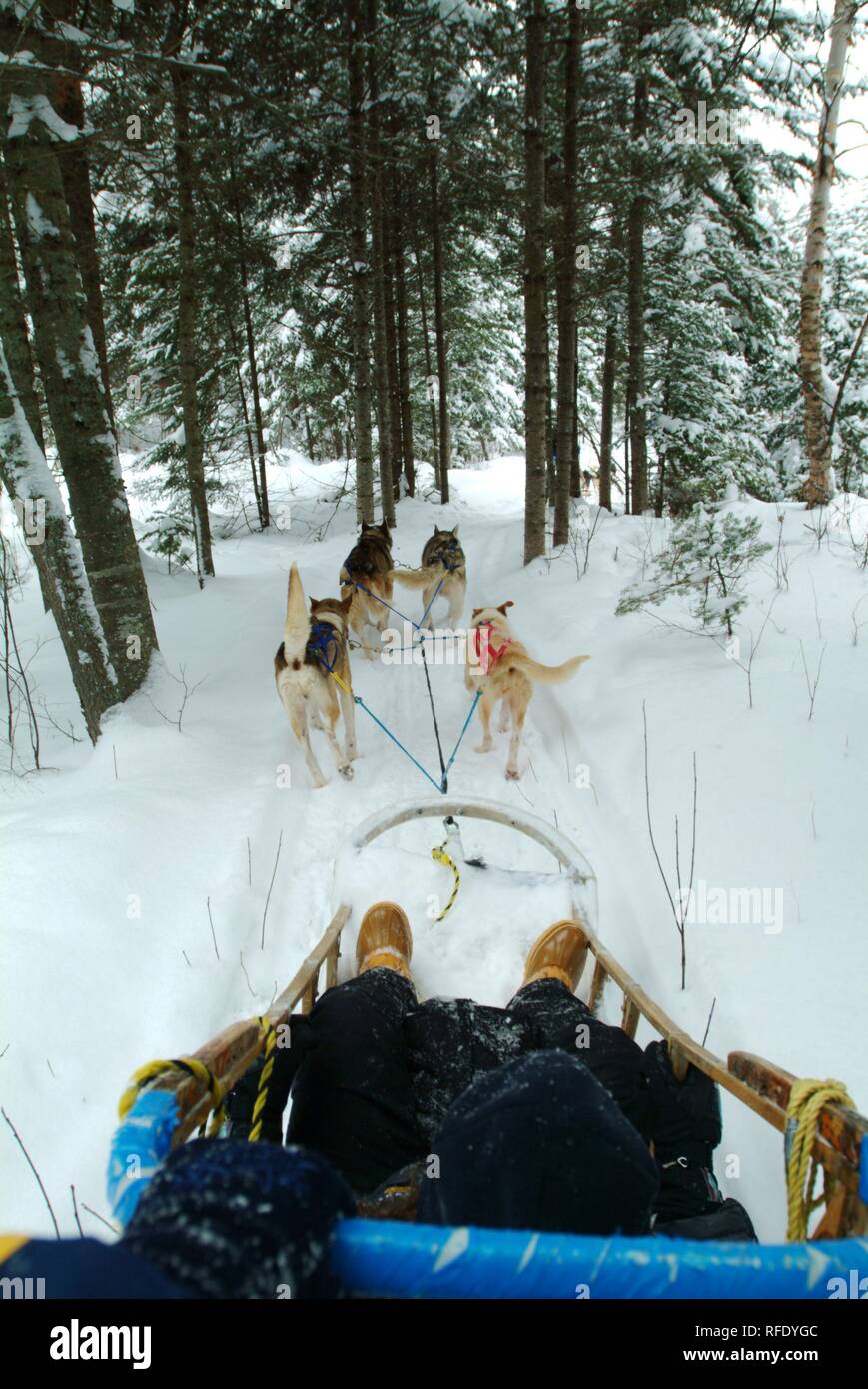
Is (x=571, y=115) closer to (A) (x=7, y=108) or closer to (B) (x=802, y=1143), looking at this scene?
(A) (x=7, y=108)

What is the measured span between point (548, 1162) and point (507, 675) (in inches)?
162

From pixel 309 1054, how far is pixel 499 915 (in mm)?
1597

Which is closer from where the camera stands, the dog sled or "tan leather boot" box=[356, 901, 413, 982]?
the dog sled

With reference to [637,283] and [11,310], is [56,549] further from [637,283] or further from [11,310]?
[637,283]

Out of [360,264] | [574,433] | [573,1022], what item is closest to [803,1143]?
[573,1022]

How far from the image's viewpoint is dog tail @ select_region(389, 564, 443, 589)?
8062 mm

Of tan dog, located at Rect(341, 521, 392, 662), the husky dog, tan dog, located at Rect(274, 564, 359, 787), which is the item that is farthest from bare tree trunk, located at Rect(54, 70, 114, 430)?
tan dog, located at Rect(274, 564, 359, 787)

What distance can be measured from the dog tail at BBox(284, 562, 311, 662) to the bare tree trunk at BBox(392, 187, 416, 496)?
13.6 metres

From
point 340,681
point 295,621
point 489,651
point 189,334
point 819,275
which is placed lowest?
point 340,681

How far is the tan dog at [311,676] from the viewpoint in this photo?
4773mm

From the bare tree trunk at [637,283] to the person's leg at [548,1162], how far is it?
12.1m

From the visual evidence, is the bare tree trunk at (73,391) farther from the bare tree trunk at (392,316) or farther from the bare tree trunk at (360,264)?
the bare tree trunk at (392,316)

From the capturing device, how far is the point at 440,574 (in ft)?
27.0

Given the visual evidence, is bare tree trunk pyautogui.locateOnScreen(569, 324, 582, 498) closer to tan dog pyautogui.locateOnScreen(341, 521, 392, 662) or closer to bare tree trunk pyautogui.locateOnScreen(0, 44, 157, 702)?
tan dog pyautogui.locateOnScreen(341, 521, 392, 662)
